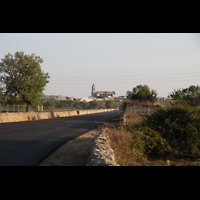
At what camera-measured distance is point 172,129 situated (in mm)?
12531

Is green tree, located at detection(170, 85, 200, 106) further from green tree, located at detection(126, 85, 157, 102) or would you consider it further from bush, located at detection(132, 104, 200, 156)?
bush, located at detection(132, 104, 200, 156)

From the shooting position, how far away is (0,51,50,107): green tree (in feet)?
141

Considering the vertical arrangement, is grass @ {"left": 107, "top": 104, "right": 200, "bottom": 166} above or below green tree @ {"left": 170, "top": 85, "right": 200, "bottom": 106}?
below

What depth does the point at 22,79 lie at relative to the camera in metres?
43.2

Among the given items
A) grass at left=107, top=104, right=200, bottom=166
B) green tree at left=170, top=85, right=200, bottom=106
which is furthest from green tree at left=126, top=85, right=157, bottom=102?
grass at left=107, top=104, right=200, bottom=166

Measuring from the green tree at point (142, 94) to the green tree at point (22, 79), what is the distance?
56.5 ft

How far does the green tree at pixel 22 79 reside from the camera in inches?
1690

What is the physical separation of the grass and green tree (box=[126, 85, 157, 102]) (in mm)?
26076

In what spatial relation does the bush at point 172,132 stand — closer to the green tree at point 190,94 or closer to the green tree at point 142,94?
Result: the green tree at point 190,94

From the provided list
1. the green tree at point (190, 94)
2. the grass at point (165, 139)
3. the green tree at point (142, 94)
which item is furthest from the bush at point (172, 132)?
the green tree at point (142, 94)

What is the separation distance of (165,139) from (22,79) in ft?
119

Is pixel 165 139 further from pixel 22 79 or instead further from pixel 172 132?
pixel 22 79
